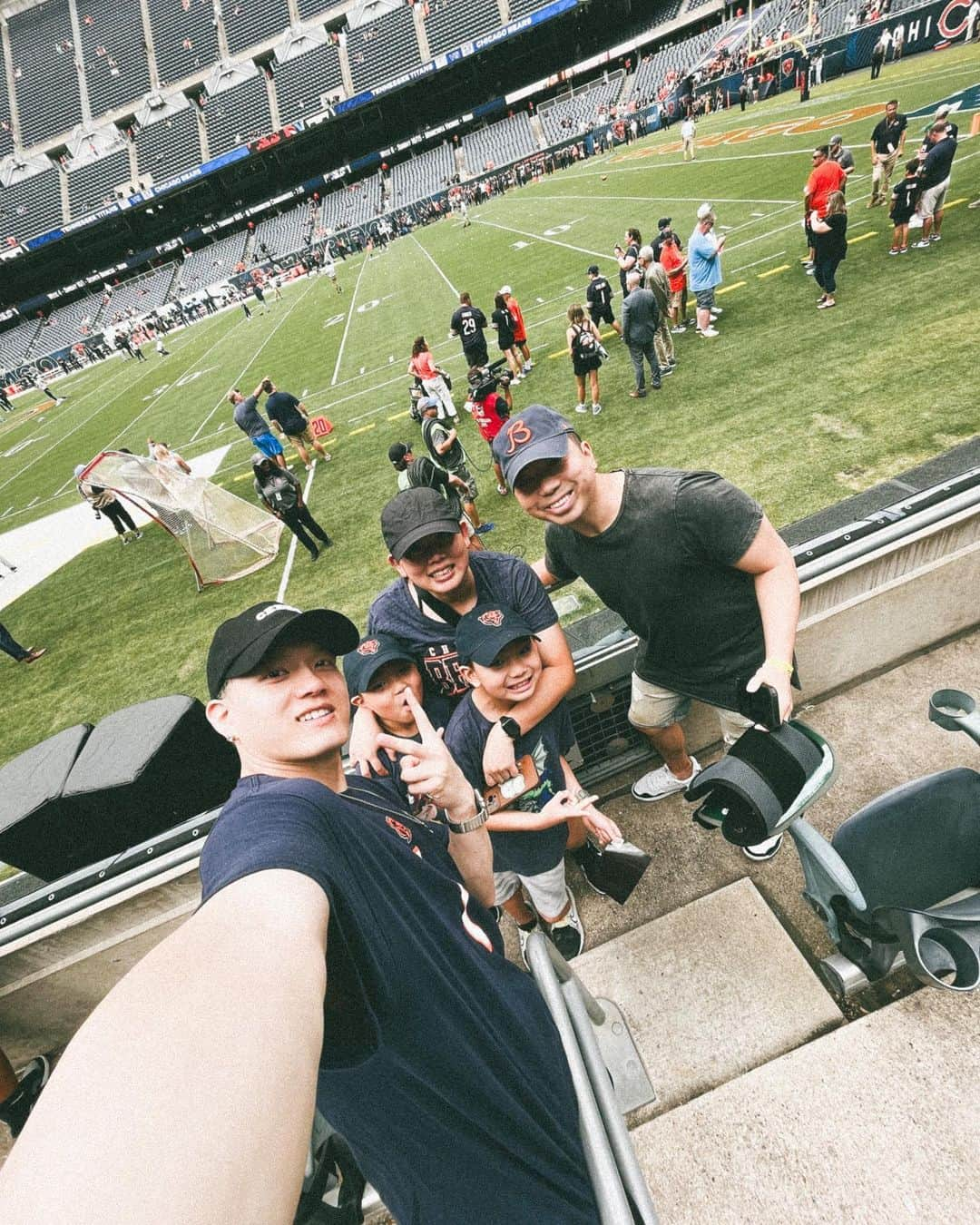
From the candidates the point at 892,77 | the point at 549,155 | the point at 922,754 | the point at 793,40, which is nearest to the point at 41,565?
the point at 922,754

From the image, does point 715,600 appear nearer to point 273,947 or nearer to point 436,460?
point 273,947

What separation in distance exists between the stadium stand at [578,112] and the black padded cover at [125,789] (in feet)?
180

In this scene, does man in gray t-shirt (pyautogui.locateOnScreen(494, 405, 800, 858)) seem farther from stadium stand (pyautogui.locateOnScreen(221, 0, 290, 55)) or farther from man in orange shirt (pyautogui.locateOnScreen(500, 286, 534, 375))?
stadium stand (pyautogui.locateOnScreen(221, 0, 290, 55))

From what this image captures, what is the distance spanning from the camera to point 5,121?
59.5m

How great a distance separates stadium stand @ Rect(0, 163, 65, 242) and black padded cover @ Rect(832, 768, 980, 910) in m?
75.7

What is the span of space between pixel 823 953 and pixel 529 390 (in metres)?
10.3

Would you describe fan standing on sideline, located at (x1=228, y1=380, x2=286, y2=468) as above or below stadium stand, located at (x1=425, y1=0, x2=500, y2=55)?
below

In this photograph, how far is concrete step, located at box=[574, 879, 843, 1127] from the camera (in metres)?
2.38

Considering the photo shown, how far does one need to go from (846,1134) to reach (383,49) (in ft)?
255

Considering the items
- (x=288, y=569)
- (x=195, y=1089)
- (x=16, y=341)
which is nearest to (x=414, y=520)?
(x=195, y=1089)

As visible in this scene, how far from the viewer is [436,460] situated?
6.73 m

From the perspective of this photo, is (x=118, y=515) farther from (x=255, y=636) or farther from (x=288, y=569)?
(x=255, y=636)

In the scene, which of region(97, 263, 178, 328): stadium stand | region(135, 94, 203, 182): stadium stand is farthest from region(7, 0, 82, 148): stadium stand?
region(97, 263, 178, 328): stadium stand

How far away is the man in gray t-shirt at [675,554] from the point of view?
222 centimetres
